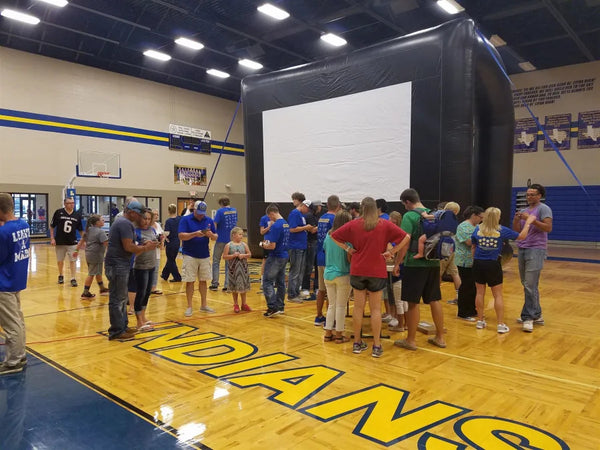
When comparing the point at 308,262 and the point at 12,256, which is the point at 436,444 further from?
the point at 308,262

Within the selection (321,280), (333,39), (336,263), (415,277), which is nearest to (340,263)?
(336,263)

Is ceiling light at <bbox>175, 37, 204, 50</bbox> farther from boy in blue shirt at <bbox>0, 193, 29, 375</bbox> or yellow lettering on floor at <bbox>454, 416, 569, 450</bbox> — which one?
yellow lettering on floor at <bbox>454, 416, 569, 450</bbox>

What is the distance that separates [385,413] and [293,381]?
2.70 ft

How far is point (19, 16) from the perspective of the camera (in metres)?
13.3

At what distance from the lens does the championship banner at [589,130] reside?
15570 millimetres

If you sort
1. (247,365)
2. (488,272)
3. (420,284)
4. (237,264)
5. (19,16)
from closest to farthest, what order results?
(247,365) < (420,284) < (488,272) < (237,264) < (19,16)

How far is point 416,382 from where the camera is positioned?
136 inches

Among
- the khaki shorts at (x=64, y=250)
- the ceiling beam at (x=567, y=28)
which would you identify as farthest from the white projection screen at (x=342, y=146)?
the ceiling beam at (x=567, y=28)

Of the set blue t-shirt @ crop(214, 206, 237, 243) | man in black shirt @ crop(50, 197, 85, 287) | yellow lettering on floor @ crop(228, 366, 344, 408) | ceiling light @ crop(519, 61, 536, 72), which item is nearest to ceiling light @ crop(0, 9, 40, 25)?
man in black shirt @ crop(50, 197, 85, 287)

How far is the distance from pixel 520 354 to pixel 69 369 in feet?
13.4

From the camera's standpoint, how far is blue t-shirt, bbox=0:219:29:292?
3.49 metres

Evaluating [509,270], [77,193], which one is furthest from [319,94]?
[77,193]

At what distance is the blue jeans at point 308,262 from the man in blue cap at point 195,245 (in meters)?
1.90

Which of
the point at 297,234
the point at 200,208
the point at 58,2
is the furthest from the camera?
the point at 58,2
